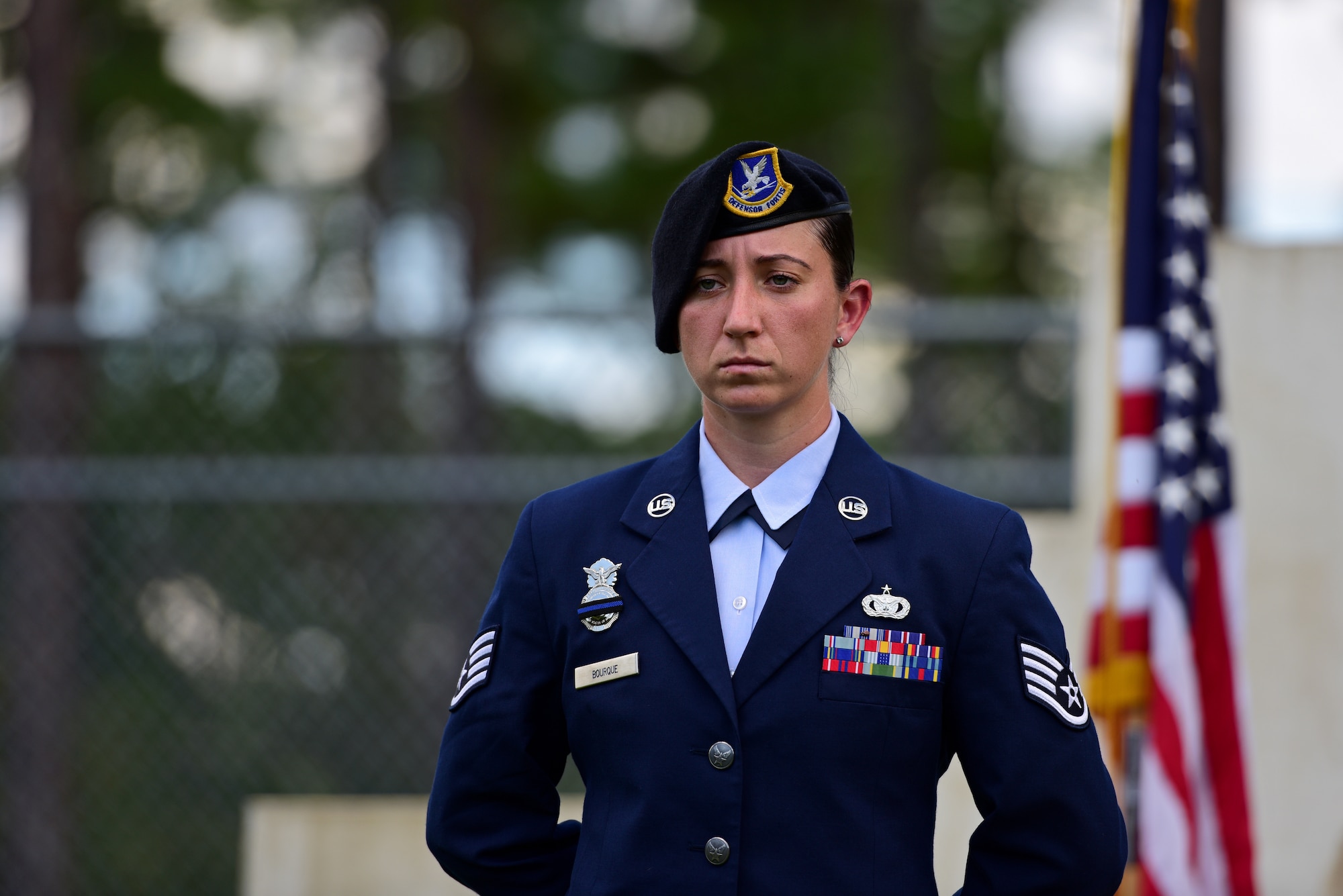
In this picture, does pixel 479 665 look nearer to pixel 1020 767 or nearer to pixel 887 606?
pixel 887 606

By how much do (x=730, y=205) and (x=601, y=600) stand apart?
0.59 meters

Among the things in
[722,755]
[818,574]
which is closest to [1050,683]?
[818,574]

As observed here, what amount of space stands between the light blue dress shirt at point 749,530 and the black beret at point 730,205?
0.25 m

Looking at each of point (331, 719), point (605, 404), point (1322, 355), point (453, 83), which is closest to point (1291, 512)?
point (1322, 355)

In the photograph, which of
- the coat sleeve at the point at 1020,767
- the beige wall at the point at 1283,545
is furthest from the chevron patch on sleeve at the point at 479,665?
the beige wall at the point at 1283,545

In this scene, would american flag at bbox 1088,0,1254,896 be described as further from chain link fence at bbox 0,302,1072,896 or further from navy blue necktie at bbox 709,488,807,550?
navy blue necktie at bbox 709,488,807,550

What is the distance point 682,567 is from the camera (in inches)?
76.8

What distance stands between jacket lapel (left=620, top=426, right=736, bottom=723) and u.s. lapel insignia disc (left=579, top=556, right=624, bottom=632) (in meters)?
0.03

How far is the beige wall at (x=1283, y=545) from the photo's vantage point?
14.2ft

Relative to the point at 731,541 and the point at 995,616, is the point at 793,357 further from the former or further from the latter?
the point at 995,616

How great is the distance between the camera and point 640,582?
1.96 metres

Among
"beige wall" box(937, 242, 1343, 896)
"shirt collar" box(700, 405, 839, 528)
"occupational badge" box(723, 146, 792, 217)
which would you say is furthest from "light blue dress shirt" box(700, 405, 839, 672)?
"beige wall" box(937, 242, 1343, 896)

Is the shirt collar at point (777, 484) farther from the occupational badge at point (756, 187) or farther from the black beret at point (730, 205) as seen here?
the occupational badge at point (756, 187)

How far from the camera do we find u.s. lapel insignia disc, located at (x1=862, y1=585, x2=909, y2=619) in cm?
188
